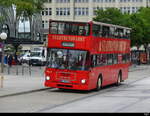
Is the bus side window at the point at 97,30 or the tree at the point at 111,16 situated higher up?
the tree at the point at 111,16

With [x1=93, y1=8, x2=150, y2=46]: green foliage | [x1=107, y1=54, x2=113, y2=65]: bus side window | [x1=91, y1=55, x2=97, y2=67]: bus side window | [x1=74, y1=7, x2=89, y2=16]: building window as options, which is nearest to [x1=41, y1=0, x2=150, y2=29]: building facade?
[x1=74, y1=7, x2=89, y2=16]: building window

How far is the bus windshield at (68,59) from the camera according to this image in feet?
78.1

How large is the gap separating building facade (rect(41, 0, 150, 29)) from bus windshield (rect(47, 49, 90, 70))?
95.4 metres

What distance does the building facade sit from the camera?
11988cm

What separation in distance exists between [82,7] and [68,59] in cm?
9889

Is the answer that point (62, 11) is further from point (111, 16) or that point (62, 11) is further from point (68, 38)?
point (68, 38)

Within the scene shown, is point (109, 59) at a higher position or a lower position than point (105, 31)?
lower

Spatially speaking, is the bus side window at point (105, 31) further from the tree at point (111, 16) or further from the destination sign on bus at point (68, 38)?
the tree at point (111, 16)

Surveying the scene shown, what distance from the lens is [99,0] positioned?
12031 cm

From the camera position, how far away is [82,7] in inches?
4806

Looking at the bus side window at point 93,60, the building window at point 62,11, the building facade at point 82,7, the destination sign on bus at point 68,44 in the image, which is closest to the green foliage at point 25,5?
the destination sign on bus at point 68,44

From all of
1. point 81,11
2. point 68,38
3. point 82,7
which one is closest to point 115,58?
point 68,38

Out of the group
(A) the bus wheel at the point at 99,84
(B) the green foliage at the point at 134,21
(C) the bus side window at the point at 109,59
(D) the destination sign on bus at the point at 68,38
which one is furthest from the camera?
(B) the green foliage at the point at 134,21

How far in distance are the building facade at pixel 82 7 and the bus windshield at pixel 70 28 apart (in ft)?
311
